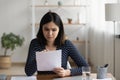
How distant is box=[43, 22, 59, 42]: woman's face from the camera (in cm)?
236

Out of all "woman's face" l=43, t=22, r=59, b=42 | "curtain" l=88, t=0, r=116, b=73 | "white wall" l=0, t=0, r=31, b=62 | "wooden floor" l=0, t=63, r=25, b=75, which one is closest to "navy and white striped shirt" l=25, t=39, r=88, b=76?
"woman's face" l=43, t=22, r=59, b=42

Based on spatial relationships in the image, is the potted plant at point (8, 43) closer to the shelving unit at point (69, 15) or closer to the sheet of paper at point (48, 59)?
the shelving unit at point (69, 15)

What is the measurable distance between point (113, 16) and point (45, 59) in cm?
199

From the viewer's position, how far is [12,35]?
6.03 metres

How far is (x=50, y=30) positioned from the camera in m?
2.35

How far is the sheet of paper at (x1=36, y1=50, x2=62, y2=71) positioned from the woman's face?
226mm

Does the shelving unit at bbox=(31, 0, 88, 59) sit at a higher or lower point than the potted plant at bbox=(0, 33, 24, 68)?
higher

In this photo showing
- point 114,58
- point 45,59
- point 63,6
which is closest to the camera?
point 45,59

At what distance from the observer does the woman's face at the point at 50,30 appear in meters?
Result: 2.36

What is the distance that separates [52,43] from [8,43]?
3.55 meters

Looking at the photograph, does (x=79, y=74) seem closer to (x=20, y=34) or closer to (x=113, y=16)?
(x=113, y=16)

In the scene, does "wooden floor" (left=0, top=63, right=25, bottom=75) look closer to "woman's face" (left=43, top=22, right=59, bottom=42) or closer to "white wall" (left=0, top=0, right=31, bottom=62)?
"white wall" (left=0, top=0, right=31, bottom=62)

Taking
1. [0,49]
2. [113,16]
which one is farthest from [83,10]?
[113,16]

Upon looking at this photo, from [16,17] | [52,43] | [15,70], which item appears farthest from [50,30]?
[16,17]
